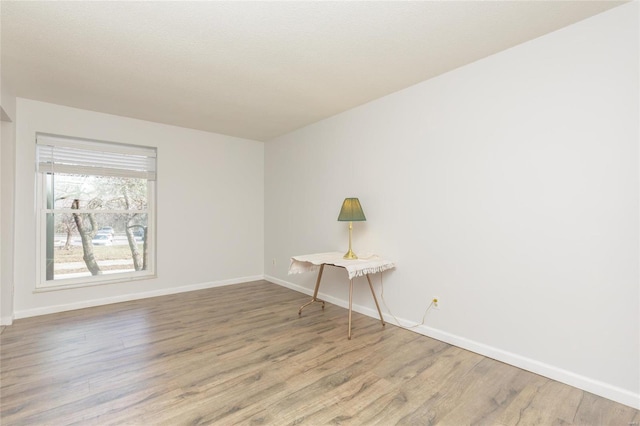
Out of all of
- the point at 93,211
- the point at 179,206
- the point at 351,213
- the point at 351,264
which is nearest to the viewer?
the point at 351,264

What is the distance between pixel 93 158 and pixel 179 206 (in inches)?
46.4

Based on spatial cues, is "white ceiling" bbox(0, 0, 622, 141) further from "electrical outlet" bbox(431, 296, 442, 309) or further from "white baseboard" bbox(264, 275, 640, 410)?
"white baseboard" bbox(264, 275, 640, 410)

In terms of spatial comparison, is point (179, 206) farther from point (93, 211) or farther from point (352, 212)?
point (352, 212)

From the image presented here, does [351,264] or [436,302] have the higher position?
[351,264]

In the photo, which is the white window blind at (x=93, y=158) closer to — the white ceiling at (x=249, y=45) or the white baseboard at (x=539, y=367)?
the white ceiling at (x=249, y=45)

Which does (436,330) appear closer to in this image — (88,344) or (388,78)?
(388,78)

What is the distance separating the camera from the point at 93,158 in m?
3.86

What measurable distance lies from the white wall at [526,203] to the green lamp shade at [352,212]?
0.26 meters

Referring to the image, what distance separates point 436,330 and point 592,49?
2.41m

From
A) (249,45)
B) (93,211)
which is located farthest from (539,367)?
(93,211)

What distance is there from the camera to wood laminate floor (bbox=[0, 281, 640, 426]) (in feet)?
5.63

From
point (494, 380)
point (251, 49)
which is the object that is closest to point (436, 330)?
point (494, 380)

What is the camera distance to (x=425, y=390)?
1.96 m

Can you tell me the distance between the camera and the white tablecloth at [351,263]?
2.85m
